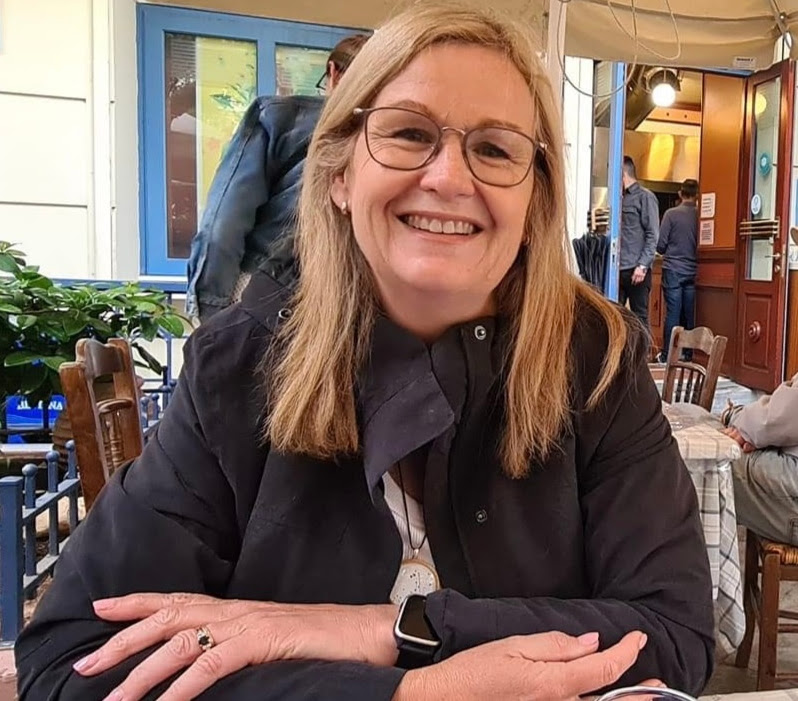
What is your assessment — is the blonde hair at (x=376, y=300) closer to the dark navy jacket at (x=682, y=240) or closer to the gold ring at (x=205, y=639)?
the gold ring at (x=205, y=639)

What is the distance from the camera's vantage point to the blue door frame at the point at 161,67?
13.4 feet

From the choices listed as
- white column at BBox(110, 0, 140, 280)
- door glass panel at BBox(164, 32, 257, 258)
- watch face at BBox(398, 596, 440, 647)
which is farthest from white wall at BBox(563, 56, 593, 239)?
watch face at BBox(398, 596, 440, 647)

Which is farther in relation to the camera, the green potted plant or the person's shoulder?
the green potted plant

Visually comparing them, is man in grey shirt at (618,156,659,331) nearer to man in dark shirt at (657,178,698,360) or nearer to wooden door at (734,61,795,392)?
wooden door at (734,61,795,392)

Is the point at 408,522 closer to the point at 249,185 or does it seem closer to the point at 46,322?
the point at 249,185

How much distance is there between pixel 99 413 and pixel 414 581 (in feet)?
2.81

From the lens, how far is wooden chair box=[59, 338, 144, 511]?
55.6 inches

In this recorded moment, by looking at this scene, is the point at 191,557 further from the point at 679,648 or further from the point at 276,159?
the point at 276,159

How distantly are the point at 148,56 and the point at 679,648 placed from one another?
415 centimetres

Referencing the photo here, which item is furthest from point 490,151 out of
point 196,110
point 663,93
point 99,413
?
point 663,93

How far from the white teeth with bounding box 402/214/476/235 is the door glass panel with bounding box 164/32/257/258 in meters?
3.57

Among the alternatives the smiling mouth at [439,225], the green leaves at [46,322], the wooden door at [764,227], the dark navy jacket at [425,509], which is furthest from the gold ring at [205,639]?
the wooden door at [764,227]

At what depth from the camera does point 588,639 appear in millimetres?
835

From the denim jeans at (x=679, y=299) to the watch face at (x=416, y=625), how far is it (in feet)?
21.8
